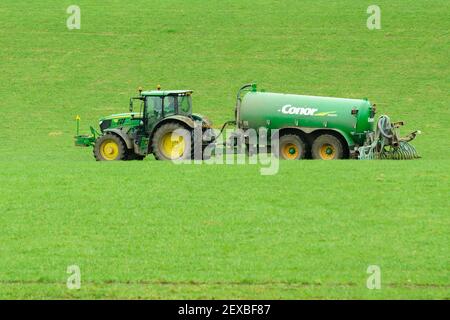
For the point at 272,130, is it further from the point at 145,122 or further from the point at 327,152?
the point at 145,122

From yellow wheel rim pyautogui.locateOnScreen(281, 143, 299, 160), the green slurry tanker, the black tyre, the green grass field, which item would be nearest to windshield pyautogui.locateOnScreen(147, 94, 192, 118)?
the green slurry tanker

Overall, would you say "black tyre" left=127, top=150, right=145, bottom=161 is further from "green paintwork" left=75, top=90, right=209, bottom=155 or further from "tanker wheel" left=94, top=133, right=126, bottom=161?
"tanker wheel" left=94, top=133, right=126, bottom=161

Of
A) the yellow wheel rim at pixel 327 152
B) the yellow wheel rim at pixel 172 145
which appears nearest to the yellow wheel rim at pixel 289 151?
the yellow wheel rim at pixel 327 152

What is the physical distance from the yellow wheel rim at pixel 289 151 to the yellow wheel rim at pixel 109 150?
477 centimetres

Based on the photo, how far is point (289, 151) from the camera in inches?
1142

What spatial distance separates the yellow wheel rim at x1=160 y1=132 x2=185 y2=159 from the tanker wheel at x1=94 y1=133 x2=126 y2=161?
3.88ft

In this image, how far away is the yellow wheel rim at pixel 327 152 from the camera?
28.7 metres

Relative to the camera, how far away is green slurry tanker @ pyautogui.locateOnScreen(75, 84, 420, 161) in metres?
27.8

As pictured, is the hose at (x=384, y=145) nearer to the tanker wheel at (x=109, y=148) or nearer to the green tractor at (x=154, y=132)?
the green tractor at (x=154, y=132)

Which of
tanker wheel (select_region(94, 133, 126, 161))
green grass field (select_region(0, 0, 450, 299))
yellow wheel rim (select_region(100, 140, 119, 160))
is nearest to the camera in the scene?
green grass field (select_region(0, 0, 450, 299))

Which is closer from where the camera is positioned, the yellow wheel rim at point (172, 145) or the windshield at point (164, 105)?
the yellow wheel rim at point (172, 145)

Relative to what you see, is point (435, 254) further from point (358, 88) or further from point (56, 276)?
point (358, 88)
